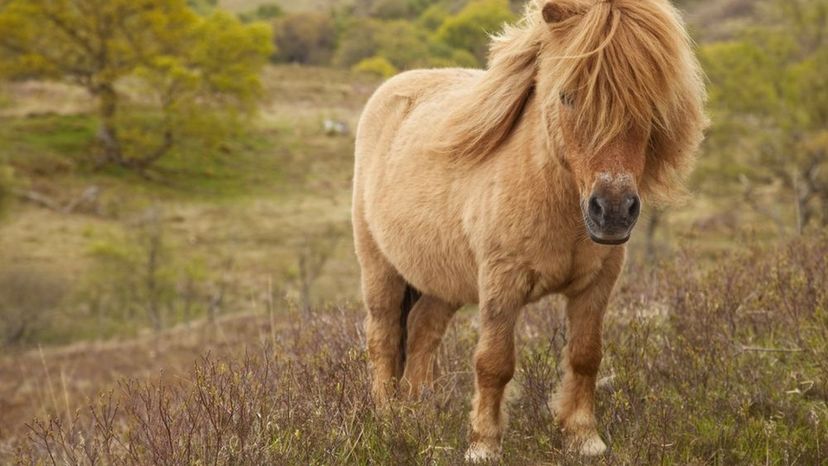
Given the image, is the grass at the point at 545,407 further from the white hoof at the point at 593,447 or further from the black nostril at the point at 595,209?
the black nostril at the point at 595,209

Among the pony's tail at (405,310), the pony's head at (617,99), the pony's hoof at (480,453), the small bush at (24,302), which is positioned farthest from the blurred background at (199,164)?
the pony's hoof at (480,453)

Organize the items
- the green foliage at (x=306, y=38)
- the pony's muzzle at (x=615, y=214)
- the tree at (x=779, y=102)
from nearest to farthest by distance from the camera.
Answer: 1. the pony's muzzle at (x=615, y=214)
2. the tree at (x=779, y=102)
3. the green foliage at (x=306, y=38)

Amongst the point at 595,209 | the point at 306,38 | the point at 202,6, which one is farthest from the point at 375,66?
the point at 595,209

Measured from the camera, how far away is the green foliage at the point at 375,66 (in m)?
45.7

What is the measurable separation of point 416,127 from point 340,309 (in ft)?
6.52

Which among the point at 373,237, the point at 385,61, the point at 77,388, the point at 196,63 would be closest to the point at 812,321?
the point at 373,237

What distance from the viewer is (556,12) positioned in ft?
11.3

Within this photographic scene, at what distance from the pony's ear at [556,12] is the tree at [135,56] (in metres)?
36.9

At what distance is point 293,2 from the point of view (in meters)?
90.0

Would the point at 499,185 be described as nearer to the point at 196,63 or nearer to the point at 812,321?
the point at 812,321

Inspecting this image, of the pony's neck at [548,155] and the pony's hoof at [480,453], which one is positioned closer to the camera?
the pony's neck at [548,155]

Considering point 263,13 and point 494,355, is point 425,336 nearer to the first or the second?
point 494,355

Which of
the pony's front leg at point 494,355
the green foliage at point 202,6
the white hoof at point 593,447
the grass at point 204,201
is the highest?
the pony's front leg at point 494,355

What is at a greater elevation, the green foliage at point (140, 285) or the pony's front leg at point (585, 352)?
the pony's front leg at point (585, 352)
